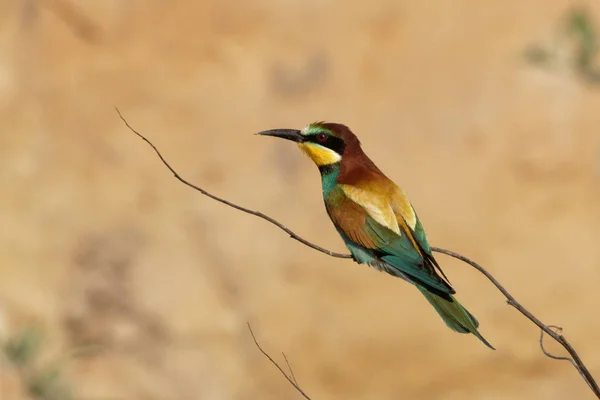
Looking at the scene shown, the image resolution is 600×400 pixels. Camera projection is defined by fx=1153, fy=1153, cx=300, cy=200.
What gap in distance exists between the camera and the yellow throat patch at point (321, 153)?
3.10 m

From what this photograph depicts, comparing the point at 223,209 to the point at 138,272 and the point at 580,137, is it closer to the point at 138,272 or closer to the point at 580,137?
the point at 138,272

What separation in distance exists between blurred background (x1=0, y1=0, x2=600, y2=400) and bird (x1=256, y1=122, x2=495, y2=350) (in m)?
2.69

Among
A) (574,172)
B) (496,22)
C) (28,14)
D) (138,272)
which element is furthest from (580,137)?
(28,14)

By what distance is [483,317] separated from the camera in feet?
18.7

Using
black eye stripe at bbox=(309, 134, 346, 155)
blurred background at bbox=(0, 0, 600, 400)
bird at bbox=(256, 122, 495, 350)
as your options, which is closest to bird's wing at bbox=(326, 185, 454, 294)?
bird at bbox=(256, 122, 495, 350)

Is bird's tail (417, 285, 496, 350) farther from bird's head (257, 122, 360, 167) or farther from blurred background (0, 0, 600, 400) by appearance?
blurred background (0, 0, 600, 400)

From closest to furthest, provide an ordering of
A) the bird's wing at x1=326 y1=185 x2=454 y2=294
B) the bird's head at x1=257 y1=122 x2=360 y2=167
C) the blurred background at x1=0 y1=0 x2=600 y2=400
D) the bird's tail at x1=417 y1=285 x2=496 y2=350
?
the bird's tail at x1=417 y1=285 x2=496 y2=350 → the bird's wing at x1=326 y1=185 x2=454 y2=294 → the bird's head at x1=257 y1=122 x2=360 y2=167 → the blurred background at x1=0 y1=0 x2=600 y2=400

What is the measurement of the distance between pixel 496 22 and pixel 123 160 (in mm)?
2093

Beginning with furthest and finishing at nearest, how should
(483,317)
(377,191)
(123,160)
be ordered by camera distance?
(123,160)
(483,317)
(377,191)

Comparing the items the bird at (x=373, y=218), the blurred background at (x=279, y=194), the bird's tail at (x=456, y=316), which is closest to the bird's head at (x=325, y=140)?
the bird at (x=373, y=218)

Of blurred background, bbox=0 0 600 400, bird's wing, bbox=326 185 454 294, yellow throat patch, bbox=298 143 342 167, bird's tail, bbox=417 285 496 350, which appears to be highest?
blurred background, bbox=0 0 600 400

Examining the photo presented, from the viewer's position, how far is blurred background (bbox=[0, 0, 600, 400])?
578 cm

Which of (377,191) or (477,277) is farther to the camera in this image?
(477,277)

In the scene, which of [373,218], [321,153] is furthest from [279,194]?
[373,218]
